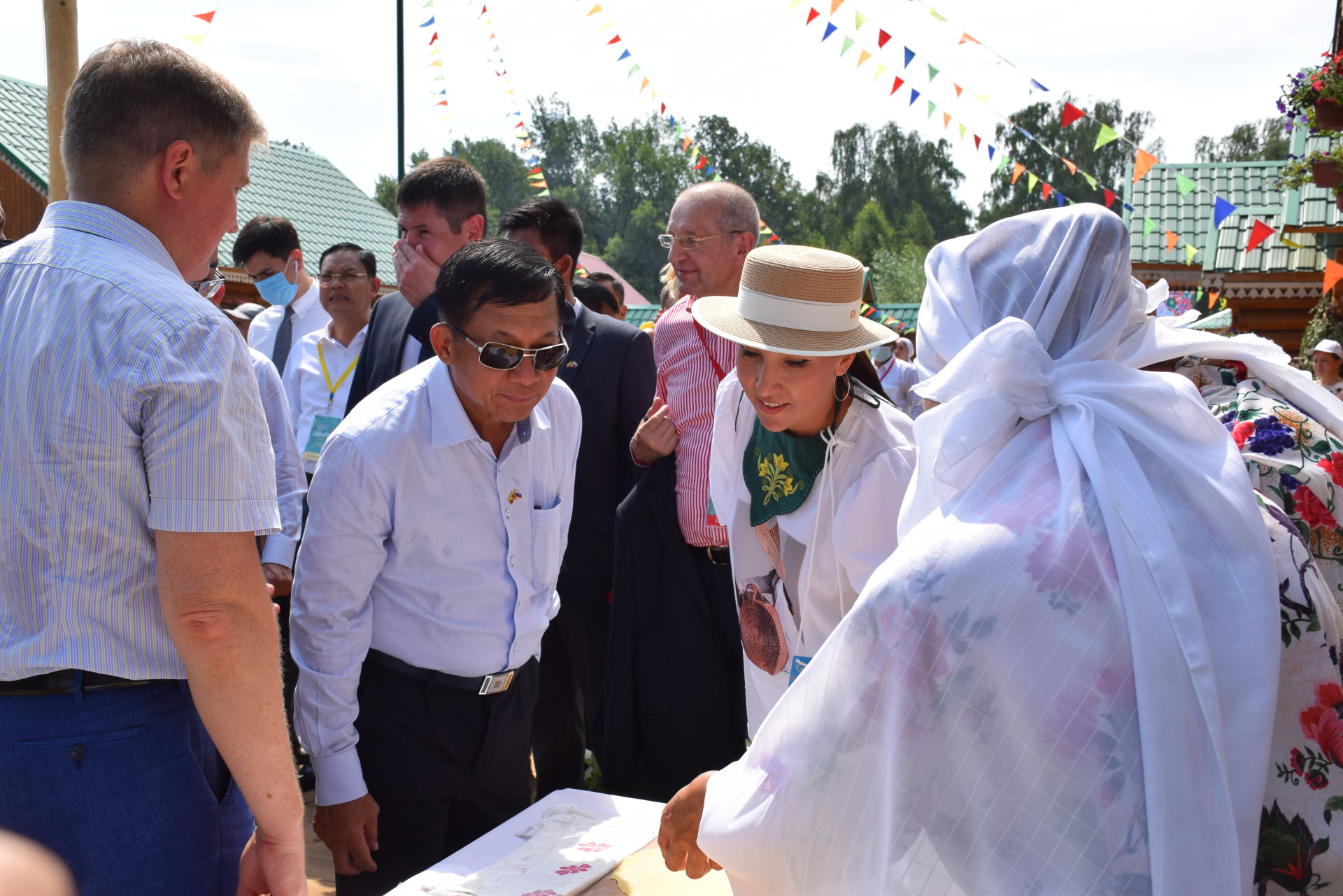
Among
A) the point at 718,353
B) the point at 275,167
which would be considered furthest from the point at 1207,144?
the point at 718,353

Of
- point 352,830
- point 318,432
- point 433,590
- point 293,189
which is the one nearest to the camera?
point 352,830

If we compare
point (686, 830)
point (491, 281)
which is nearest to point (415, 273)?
point (491, 281)

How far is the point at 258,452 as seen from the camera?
1610 millimetres

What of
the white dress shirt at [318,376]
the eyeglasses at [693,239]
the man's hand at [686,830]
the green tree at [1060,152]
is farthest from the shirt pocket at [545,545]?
the green tree at [1060,152]

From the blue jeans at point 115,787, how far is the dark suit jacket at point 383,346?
6.74ft

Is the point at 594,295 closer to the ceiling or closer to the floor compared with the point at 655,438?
closer to the ceiling

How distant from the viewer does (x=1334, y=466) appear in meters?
1.99

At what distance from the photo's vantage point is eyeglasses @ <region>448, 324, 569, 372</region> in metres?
2.36

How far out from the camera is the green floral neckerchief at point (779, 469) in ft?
7.64

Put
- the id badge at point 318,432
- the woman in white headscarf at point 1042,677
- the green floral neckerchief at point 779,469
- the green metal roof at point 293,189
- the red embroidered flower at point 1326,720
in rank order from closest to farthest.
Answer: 1. the woman in white headscarf at point 1042,677
2. the red embroidered flower at point 1326,720
3. the green floral neckerchief at point 779,469
4. the id badge at point 318,432
5. the green metal roof at point 293,189

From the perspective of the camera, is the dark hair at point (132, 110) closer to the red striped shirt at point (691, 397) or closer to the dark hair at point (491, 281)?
the dark hair at point (491, 281)

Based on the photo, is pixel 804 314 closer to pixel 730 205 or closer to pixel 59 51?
pixel 730 205

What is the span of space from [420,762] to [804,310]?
132cm

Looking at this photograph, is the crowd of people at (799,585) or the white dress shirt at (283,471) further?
the white dress shirt at (283,471)
